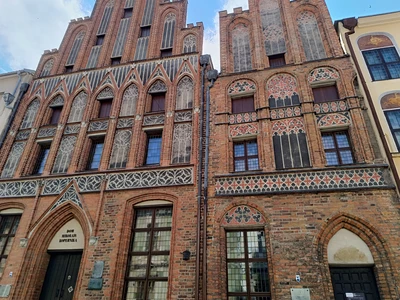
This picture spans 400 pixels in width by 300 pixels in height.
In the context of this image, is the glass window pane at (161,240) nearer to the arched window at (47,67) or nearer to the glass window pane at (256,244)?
the glass window pane at (256,244)

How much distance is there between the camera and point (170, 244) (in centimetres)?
945

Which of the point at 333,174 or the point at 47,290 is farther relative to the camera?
the point at 47,290

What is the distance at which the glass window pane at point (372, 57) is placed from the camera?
10.9 meters

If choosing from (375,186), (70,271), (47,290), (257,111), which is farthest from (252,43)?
(47,290)

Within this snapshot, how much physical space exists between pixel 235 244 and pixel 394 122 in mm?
7291

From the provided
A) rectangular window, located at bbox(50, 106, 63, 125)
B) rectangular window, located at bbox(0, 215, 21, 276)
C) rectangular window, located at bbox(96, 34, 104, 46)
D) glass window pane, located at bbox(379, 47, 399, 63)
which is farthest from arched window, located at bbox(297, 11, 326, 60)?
rectangular window, located at bbox(0, 215, 21, 276)

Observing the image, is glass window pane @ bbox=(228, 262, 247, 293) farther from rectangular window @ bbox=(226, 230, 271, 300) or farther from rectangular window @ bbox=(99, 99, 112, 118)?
rectangular window @ bbox=(99, 99, 112, 118)

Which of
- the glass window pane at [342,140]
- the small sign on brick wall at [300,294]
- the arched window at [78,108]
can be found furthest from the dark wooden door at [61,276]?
the glass window pane at [342,140]

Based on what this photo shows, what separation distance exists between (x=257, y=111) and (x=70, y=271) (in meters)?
9.91

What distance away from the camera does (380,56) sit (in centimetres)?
1102

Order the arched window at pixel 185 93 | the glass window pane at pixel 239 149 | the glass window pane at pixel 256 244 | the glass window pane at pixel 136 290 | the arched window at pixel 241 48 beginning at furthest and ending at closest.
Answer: the arched window at pixel 241 48 → the arched window at pixel 185 93 → the glass window pane at pixel 239 149 → the glass window pane at pixel 136 290 → the glass window pane at pixel 256 244

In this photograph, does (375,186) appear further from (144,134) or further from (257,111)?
(144,134)

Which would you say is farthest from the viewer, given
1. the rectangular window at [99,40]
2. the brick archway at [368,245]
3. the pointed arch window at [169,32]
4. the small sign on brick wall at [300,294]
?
the rectangular window at [99,40]

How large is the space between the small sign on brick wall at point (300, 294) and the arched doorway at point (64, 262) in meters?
7.78
